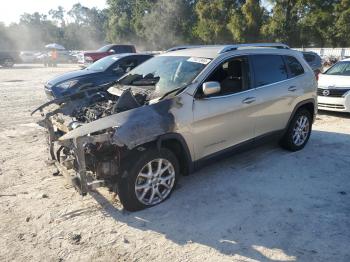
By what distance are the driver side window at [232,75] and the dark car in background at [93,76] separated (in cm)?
478

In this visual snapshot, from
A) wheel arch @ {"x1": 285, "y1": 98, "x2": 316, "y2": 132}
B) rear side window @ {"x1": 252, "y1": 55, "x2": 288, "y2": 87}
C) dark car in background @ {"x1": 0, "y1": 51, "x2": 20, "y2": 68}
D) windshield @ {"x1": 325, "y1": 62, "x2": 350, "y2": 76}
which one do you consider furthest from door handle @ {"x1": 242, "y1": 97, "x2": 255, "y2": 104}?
dark car in background @ {"x1": 0, "y1": 51, "x2": 20, "y2": 68}

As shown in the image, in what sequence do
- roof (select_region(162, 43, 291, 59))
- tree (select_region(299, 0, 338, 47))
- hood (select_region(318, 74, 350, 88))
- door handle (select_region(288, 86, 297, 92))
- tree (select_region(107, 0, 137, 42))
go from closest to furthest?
roof (select_region(162, 43, 291, 59)) → door handle (select_region(288, 86, 297, 92)) → hood (select_region(318, 74, 350, 88)) → tree (select_region(299, 0, 338, 47)) → tree (select_region(107, 0, 137, 42))

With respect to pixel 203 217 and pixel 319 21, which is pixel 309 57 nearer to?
pixel 203 217

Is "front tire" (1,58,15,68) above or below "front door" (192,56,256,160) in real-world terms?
above

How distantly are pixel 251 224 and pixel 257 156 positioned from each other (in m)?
2.26

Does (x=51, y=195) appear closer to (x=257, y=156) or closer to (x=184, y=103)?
(x=184, y=103)

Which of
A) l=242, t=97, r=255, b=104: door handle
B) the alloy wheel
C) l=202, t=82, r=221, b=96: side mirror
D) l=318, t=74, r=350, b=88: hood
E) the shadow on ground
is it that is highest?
l=202, t=82, r=221, b=96: side mirror

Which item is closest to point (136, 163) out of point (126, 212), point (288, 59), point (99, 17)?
point (126, 212)

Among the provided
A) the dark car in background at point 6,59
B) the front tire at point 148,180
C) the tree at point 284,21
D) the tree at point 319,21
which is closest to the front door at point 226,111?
the front tire at point 148,180

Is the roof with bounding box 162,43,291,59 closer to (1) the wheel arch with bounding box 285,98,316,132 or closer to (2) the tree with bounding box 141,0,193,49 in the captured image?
(1) the wheel arch with bounding box 285,98,316,132

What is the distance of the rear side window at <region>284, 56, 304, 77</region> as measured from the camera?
239 inches

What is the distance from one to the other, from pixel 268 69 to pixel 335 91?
4449 mm

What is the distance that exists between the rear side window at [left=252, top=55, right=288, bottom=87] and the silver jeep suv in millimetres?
16

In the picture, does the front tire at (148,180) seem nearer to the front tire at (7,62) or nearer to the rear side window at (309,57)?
the rear side window at (309,57)
